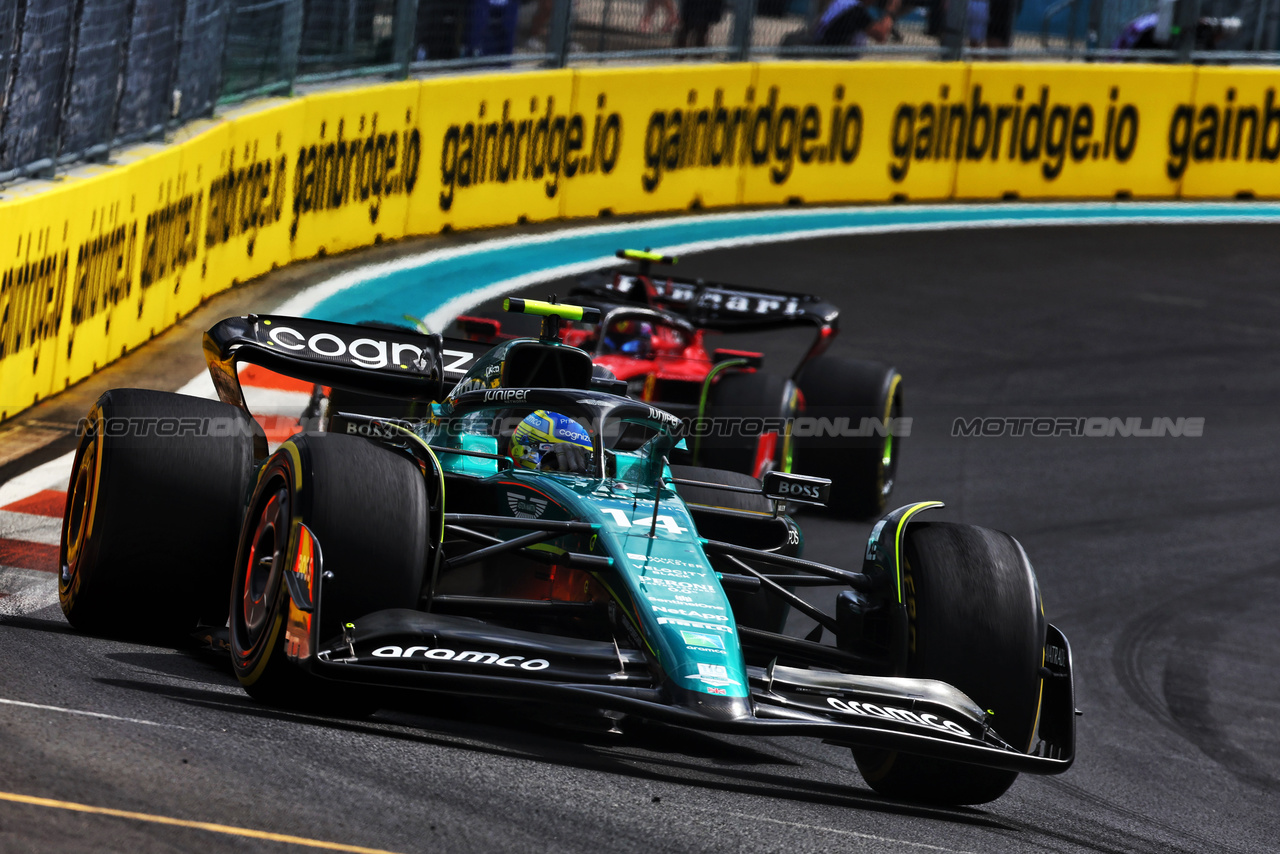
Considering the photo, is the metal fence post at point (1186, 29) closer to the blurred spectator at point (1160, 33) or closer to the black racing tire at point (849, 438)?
the blurred spectator at point (1160, 33)

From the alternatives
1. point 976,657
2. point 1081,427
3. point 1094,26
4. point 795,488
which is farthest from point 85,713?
point 1094,26

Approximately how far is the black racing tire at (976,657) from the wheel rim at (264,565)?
81.8 inches

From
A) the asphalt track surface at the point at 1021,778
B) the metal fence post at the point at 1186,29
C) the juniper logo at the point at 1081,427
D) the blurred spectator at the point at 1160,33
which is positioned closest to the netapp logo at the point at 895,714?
the asphalt track surface at the point at 1021,778

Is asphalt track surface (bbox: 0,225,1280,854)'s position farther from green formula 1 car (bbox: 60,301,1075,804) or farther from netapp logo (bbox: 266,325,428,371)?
netapp logo (bbox: 266,325,428,371)

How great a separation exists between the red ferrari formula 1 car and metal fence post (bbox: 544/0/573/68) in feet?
18.6

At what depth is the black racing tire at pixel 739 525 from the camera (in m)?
7.09

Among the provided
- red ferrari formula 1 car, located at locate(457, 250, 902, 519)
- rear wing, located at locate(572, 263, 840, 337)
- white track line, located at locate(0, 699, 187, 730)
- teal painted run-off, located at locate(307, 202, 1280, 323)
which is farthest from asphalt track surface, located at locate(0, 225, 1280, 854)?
rear wing, located at locate(572, 263, 840, 337)

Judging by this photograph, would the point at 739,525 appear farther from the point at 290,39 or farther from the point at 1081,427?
the point at 290,39

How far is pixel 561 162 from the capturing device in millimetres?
17344

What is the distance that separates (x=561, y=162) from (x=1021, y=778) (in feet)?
37.2

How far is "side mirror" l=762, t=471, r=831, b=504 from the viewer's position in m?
6.55

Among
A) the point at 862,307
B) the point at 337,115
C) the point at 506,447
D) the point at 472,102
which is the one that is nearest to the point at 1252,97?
the point at 862,307

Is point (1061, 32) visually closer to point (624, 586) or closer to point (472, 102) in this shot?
point (472, 102)

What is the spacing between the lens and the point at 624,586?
19.0 ft
